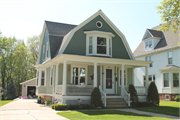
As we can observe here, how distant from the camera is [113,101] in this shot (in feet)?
50.1

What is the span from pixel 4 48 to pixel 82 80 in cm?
2980

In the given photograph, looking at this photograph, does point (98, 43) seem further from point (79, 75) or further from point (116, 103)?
point (116, 103)

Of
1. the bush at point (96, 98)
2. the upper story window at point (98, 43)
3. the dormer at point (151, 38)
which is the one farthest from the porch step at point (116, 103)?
the dormer at point (151, 38)

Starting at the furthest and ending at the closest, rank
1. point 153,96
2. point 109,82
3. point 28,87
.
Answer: point 28,87
point 109,82
point 153,96

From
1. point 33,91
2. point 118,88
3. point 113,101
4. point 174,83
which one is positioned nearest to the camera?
point 113,101

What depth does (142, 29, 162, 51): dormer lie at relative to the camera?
89.7 feet

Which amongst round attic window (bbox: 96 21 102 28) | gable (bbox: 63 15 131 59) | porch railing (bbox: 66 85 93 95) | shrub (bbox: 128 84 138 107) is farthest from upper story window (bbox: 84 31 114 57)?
shrub (bbox: 128 84 138 107)

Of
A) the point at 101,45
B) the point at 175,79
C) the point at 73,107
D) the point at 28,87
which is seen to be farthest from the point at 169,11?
the point at 28,87

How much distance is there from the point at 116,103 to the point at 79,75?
4.15 m

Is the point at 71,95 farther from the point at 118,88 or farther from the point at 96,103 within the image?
the point at 118,88

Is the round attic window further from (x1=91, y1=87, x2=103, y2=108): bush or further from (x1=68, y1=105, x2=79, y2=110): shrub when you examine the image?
(x1=68, y1=105, x2=79, y2=110): shrub

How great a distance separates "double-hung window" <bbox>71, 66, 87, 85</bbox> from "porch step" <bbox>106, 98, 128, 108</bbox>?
3.00 m

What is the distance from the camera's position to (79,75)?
16.7m

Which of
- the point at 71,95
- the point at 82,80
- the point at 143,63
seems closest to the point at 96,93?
the point at 71,95
